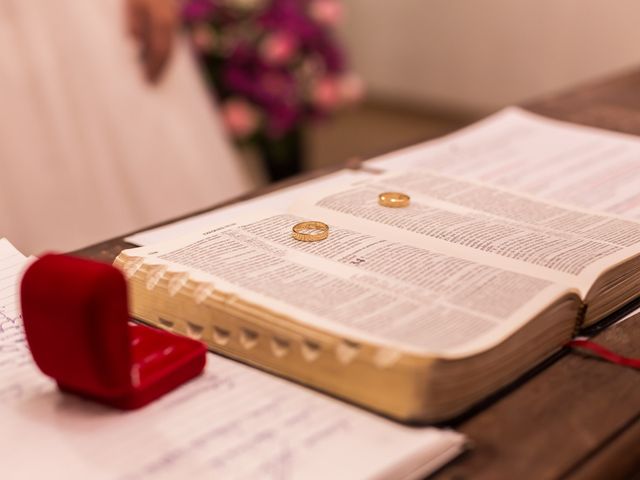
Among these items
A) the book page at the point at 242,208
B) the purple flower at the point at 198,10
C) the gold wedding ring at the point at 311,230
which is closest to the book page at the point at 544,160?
the book page at the point at 242,208

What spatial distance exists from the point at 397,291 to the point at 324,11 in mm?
1558

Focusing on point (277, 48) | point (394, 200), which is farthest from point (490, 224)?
point (277, 48)

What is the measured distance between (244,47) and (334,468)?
1.64 m

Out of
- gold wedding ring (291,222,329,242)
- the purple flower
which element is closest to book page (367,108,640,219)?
gold wedding ring (291,222,329,242)

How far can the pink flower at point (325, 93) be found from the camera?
212 cm

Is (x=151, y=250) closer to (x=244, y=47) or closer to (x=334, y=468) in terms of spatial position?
(x=334, y=468)

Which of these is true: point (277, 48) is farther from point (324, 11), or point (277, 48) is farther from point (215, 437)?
point (215, 437)

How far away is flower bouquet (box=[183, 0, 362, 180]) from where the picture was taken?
6.61 feet

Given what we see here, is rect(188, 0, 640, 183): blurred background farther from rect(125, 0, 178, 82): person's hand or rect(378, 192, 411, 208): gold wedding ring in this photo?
rect(378, 192, 411, 208): gold wedding ring

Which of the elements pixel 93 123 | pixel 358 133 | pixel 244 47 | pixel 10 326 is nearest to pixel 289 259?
pixel 10 326

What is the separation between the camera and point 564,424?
54 centimetres

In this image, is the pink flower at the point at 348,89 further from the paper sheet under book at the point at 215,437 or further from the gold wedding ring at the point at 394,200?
the paper sheet under book at the point at 215,437

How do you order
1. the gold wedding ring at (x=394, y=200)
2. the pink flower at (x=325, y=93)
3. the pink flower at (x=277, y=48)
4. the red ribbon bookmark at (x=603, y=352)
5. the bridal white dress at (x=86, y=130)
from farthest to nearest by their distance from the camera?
1. the pink flower at (x=325, y=93)
2. the pink flower at (x=277, y=48)
3. the bridal white dress at (x=86, y=130)
4. the gold wedding ring at (x=394, y=200)
5. the red ribbon bookmark at (x=603, y=352)

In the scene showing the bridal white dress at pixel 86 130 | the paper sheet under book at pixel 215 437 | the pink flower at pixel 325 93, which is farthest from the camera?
the pink flower at pixel 325 93
